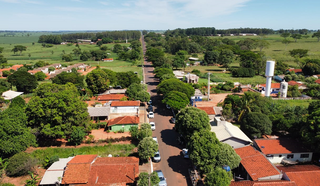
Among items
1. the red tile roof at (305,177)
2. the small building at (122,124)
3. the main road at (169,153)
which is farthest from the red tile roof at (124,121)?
the red tile roof at (305,177)

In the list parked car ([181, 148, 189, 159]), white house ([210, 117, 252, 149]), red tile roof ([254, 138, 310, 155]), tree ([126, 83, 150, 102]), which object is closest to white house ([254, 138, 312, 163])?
red tile roof ([254, 138, 310, 155])

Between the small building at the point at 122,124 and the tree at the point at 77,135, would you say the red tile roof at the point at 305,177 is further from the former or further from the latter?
the tree at the point at 77,135

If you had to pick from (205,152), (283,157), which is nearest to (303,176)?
(283,157)

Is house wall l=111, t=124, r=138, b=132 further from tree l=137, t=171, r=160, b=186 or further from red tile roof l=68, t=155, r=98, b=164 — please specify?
tree l=137, t=171, r=160, b=186

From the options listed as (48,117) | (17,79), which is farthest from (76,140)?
(17,79)

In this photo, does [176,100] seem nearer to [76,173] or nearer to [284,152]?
[284,152]

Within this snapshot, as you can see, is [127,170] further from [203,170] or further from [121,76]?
[121,76]

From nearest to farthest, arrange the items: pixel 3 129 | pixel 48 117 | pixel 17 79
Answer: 1. pixel 3 129
2. pixel 48 117
3. pixel 17 79
